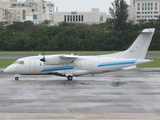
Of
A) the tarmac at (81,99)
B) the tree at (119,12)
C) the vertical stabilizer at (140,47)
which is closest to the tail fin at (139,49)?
the vertical stabilizer at (140,47)

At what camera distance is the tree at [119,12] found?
363ft

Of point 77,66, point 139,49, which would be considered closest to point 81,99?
point 77,66

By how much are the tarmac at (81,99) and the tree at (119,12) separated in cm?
7416

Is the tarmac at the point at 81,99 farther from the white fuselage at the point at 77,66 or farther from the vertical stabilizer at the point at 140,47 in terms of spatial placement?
the vertical stabilizer at the point at 140,47

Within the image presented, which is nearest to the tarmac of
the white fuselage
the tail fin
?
the white fuselage

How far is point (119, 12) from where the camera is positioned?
11256 cm

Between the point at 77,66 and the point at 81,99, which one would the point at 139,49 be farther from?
the point at 81,99

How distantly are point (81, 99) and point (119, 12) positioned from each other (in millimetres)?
88620

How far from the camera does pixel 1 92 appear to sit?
28.7 metres
